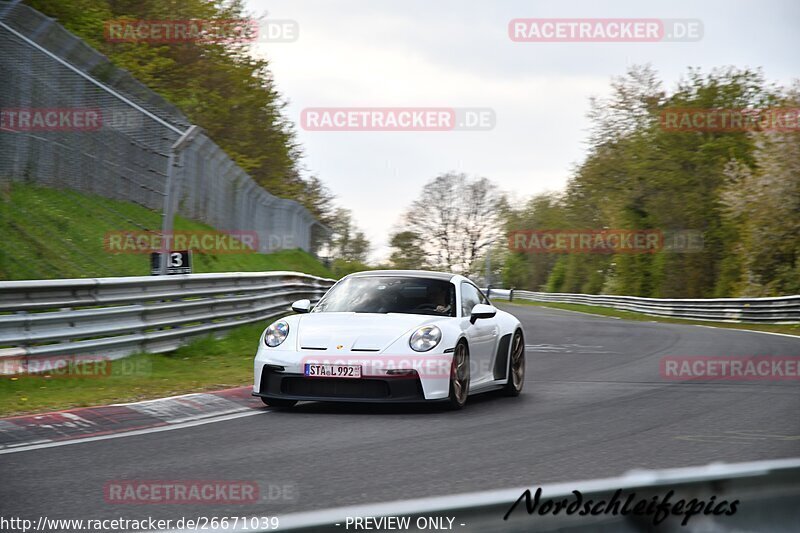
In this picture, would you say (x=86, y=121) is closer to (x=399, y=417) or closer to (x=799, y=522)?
(x=399, y=417)

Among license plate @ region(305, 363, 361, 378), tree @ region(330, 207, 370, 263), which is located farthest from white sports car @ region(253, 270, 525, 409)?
tree @ region(330, 207, 370, 263)

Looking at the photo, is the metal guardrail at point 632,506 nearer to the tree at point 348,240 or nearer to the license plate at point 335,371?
the license plate at point 335,371

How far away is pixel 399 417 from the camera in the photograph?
906 cm

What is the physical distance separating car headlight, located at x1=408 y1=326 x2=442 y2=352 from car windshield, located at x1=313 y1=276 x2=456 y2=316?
735mm

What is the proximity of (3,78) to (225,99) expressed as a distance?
29.1m

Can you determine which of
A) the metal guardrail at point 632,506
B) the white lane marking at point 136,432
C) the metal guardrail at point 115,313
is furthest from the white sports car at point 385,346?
the metal guardrail at point 632,506

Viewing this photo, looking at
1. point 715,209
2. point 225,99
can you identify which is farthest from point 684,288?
point 225,99

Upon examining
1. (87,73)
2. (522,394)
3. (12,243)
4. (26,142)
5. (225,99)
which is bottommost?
(522,394)

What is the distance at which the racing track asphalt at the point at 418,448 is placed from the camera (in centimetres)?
557

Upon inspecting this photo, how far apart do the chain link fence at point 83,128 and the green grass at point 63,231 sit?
139mm

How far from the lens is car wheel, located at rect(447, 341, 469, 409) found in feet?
31.1

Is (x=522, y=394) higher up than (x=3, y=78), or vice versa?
(x=3, y=78)

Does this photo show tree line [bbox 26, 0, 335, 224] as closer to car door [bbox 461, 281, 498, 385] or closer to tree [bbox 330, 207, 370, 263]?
car door [bbox 461, 281, 498, 385]

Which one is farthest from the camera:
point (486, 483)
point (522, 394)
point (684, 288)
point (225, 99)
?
point (684, 288)
